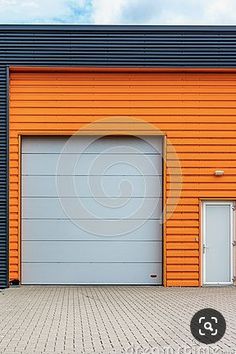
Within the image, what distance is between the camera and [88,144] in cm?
1661

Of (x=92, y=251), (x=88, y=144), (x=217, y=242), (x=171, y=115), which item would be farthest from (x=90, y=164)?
(x=217, y=242)

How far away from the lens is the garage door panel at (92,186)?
54.2 feet

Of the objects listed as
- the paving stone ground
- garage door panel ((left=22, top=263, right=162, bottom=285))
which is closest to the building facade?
garage door panel ((left=22, top=263, right=162, bottom=285))

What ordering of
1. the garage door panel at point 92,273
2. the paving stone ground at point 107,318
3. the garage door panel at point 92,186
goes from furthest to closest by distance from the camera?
the garage door panel at point 92,186
the garage door panel at point 92,273
the paving stone ground at point 107,318

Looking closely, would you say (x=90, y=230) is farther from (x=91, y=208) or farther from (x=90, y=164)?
(x=90, y=164)

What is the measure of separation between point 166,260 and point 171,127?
3163mm

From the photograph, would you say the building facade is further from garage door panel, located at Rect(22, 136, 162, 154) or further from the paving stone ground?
the paving stone ground

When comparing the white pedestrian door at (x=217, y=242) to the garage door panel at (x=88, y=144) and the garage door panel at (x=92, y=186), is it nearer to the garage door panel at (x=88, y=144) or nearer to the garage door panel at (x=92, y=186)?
the garage door panel at (x=92, y=186)

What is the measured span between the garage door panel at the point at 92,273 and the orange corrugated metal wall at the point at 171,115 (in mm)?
530

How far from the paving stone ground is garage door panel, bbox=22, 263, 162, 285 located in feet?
0.88


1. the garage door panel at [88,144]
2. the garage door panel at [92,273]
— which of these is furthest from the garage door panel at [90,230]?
the garage door panel at [88,144]

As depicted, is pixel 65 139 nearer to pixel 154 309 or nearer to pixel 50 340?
pixel 154 309

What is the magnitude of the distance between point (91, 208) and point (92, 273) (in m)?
1.54

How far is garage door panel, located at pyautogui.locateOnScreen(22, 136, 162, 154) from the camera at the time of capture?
54.4ft
